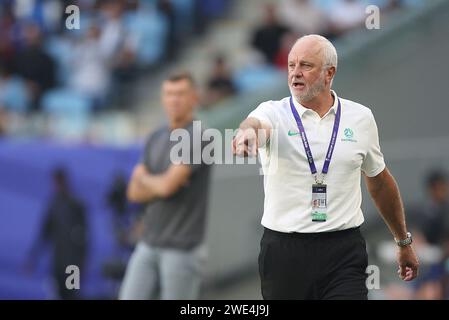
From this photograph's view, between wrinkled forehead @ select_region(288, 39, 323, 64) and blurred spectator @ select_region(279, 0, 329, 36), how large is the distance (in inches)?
332

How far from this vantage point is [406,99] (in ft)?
43.0

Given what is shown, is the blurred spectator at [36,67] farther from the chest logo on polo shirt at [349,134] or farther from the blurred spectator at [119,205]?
the chest logo on polo shirt at [349,134]

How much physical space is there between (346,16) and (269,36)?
106cm

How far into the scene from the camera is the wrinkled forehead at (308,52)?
242 inches

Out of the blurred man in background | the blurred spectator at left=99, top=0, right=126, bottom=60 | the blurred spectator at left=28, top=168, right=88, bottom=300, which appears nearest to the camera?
the blurred man in background

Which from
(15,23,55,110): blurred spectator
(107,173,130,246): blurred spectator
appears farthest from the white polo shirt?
(15,23,55,110): blurred spectator

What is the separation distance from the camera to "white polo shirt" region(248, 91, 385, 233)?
20.3ft

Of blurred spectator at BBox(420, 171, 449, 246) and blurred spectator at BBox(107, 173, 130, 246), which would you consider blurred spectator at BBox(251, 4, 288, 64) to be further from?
blurred spectator at BBox(420, 171, 449, 246)

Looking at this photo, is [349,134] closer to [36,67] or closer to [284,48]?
[284,48]

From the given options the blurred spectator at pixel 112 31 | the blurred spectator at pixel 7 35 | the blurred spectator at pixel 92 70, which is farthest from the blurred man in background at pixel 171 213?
the blurred spectator at pixel 7 35

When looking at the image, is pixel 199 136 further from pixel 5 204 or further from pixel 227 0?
pixel 227 0
